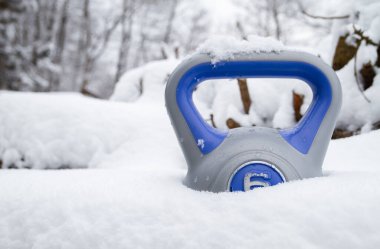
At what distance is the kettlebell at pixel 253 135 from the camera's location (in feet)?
1.68

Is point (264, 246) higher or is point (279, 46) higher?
point (279, 46)

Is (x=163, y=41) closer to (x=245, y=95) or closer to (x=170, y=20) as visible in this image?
(x=170, y=20)

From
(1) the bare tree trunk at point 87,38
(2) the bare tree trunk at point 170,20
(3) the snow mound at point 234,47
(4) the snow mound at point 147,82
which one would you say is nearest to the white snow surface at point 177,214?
(3) the snow mound at point 234,47

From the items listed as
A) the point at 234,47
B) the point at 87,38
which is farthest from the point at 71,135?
the point at 87,38

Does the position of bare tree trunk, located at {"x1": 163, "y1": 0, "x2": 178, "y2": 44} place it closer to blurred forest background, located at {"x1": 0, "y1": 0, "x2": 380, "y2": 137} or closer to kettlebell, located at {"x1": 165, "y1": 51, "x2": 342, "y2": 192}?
blurred forest background, located at {"x1": 0, "y1": 0, "x2": 380, "y2": 137}

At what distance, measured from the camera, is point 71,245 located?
40 centimetres

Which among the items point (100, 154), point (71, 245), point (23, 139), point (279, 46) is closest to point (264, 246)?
point (71, 245)

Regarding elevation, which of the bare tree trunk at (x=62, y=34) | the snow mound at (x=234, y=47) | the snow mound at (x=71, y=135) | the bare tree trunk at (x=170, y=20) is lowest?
the snow mound at (x=71, y=135)

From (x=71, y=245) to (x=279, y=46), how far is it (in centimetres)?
47

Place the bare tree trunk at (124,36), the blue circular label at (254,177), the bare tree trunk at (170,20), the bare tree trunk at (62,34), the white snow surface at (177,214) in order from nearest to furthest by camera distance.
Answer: the white snow surface at (177,214) → the blue circular label at (254,177) → the bare tree trunk at (62,34) → the bare tree trunk at (124,36) → the bare tree trunk at (170,20)

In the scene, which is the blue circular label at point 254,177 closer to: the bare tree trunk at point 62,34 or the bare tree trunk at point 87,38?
the bare tree trunk at point 87,38

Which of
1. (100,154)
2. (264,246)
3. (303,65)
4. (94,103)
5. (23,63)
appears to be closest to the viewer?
(264,246)

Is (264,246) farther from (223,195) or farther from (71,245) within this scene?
(71,245)

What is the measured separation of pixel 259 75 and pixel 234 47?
7 centimetres
